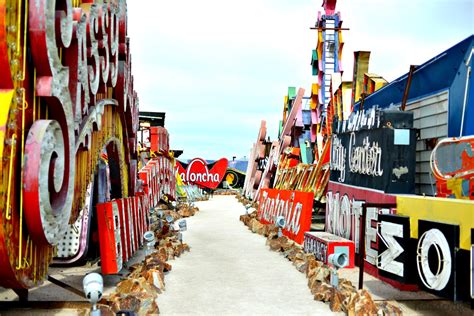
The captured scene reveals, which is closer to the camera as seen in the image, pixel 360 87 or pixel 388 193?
pixel 388 193

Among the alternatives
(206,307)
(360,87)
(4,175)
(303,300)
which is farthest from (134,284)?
(360,87)

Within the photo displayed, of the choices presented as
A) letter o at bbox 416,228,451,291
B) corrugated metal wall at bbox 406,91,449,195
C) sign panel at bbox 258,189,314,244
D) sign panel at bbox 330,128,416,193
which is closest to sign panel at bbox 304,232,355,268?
sign panel at bbox 330,128,416,193

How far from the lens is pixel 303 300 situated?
7516 mm

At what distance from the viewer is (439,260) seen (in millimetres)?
5992

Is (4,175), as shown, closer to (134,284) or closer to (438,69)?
(134,284)

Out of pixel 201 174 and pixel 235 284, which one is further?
pixel 201 174

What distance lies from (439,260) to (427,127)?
13.8 ft

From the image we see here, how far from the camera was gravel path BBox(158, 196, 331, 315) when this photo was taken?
707 cm

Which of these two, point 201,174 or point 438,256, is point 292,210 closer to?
point 438,256

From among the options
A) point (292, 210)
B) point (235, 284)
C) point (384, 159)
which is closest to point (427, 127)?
point (384, 159)

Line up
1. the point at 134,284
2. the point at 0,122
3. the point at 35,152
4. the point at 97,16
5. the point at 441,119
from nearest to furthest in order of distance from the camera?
the point at 0,122, the point at 35,152, the point at 97,16, the point at 134,284, the point at 441,119

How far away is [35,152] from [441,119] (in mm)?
7053

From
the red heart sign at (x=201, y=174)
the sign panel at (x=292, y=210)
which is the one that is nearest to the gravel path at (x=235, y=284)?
the sign panel at (x=292, y=210)

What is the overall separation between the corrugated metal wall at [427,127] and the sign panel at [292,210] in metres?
3.60
